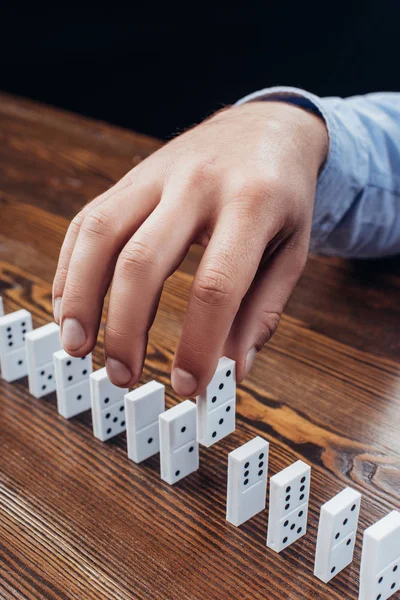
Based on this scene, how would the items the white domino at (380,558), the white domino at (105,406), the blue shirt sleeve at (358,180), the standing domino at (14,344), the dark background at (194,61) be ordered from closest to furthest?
the white domino at (380,558) → the white domino at (105,406) → the standing domino at (14,344) → the blue shirt sleeve at (358,180) → the dark background at (194,61)

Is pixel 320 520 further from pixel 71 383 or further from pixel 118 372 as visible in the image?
pixel 71 383

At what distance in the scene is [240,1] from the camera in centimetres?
265

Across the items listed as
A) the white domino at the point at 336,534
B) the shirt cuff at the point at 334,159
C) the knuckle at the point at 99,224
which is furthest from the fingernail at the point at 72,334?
the shirt cuff at the point at 334,159

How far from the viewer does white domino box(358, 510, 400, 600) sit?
675 millimetres

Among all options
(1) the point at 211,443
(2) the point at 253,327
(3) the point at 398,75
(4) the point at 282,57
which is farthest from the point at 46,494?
(4) the point at 282,57

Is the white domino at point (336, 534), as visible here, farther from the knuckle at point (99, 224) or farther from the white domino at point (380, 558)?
the knuckle at point (99, 224)

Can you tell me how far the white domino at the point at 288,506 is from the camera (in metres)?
0.75

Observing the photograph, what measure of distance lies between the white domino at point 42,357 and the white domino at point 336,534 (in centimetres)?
46

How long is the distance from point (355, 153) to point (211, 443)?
566 millimetres

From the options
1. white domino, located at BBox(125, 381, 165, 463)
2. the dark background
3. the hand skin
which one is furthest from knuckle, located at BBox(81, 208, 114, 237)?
the dark background

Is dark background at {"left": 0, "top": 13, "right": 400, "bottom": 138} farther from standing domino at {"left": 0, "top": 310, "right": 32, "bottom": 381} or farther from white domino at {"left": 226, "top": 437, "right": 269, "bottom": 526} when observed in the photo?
white domino at {"left": 226, "top": 437, "right": 269, "bottom": 526}

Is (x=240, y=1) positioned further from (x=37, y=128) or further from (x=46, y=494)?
(x=46, y=494)

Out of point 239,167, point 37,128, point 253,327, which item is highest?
point 239,167

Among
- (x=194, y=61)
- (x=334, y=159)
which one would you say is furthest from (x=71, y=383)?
(x=194, y=61)
